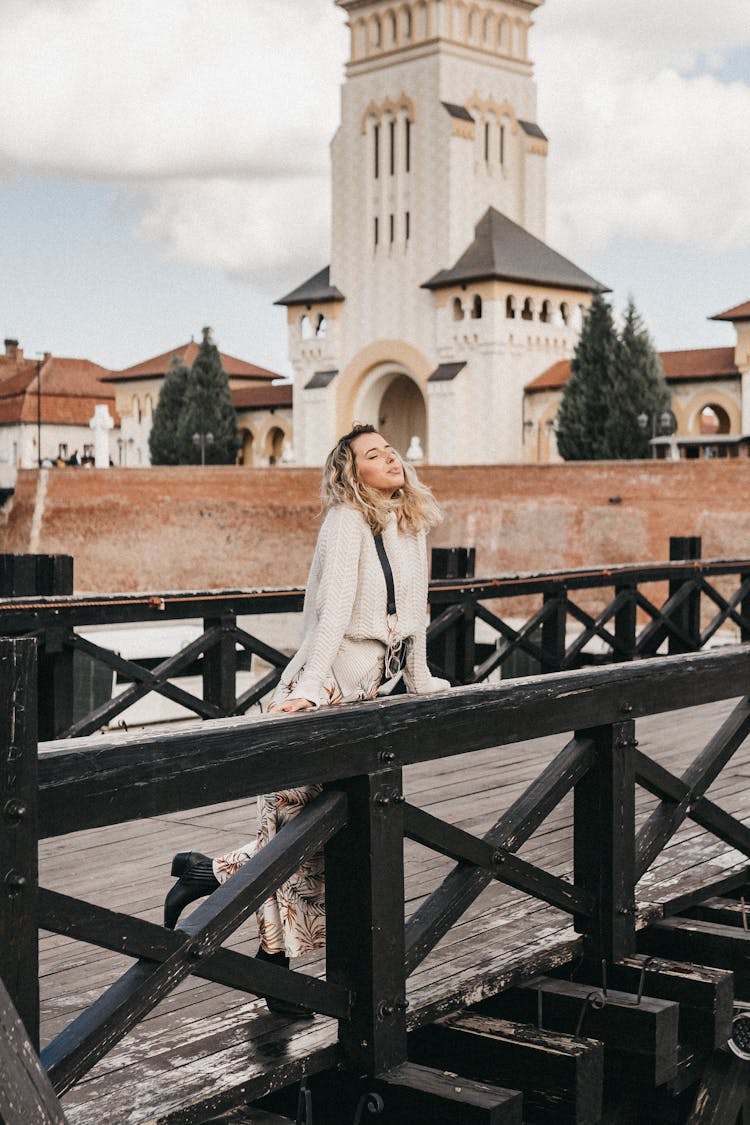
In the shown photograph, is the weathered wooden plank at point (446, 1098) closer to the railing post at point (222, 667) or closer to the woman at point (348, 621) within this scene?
the woman at point (348, 621)

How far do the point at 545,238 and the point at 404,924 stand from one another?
162ft

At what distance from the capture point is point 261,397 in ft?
191

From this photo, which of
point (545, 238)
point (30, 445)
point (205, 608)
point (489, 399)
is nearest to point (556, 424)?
point (489, 399)

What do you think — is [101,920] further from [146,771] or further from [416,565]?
[416,565]

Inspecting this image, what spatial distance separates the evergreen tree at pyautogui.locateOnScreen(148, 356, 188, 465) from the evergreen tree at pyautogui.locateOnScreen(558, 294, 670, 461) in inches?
707

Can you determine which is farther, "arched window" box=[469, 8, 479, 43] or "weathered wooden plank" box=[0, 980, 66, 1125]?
"arched window" box=[469, 8, 479, 43]

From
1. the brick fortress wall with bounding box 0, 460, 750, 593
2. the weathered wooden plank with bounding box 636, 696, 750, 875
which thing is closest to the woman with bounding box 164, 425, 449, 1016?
the weathered wooden plank with bounding box 636, 696, 750, 875

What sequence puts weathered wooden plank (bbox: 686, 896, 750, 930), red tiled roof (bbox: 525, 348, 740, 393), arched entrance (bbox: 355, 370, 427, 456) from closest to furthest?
weathered wooden plank (bbox: 686, 896, 750, 930) < red tiled roof (bbox: 525, 348, 740, 393) < arched entrance (bbox: 355, 370, 427, 456)

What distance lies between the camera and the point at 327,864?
320cm

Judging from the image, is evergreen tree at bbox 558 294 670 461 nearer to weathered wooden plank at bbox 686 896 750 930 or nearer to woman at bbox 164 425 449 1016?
weathered wooden plank at bbox 686 896 750 930

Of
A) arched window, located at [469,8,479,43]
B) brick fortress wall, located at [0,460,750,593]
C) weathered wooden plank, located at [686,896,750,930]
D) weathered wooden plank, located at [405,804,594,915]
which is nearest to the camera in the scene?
weathered wooden plank, located at [405,804,594,915]

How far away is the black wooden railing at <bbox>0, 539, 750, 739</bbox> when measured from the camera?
6695 millimetres

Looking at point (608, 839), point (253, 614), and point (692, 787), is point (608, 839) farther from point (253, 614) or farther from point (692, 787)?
point (253, 614)

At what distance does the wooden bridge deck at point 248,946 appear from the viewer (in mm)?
2982
